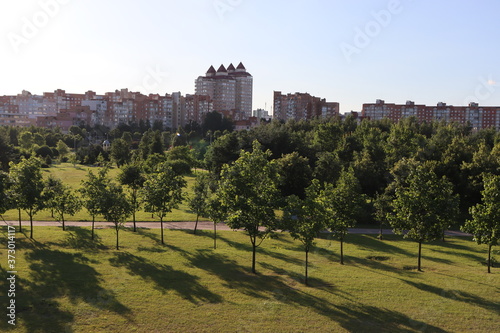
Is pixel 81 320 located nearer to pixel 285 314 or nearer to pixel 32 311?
pixel 32 311

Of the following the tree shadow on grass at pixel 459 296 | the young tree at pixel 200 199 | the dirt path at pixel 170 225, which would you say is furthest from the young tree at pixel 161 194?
the tree shadow on grass at pixel 459 296

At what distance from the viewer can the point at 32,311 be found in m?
19.0

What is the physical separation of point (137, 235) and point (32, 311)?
15.3 metres

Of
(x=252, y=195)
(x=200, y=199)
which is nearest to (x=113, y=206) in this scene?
(x=200, y=199)

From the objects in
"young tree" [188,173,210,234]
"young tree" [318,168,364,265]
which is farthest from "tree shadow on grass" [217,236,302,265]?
"young tree" [318,168,364,265]

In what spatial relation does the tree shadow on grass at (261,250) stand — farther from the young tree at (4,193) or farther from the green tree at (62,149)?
the green tree at (62,149)

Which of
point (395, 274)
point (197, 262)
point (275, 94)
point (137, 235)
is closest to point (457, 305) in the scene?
point (395, 274)

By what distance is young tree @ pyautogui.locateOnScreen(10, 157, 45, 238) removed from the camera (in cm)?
3075

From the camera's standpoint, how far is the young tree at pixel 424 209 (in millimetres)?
26875

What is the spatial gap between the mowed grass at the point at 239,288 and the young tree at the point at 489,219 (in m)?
2.26

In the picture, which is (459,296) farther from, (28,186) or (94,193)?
(28,186)

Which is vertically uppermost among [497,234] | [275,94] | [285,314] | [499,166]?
[275,94]

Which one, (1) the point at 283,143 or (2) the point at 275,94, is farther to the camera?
(2) the point at 275,94

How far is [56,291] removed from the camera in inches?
835
